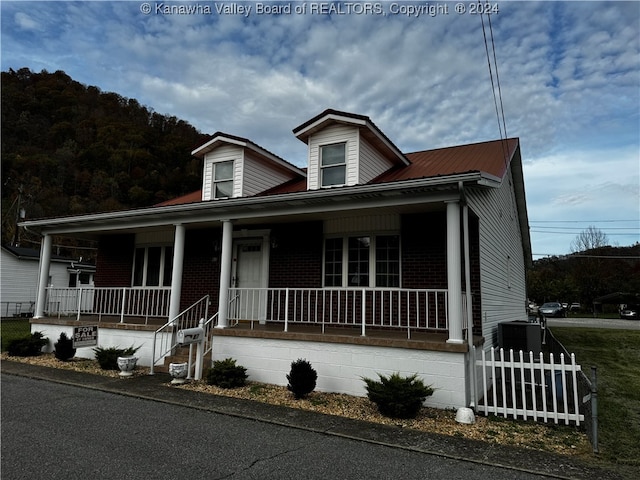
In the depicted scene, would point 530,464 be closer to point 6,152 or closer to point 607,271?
point 6,152

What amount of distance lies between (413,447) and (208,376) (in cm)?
419

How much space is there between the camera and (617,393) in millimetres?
7656

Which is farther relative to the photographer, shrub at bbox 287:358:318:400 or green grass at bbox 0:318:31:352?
green grass at bbox 0:318:31:352

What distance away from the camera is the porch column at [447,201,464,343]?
6.33 meters

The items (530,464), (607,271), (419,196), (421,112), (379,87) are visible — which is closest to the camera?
(530,464)

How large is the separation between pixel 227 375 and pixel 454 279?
424cm

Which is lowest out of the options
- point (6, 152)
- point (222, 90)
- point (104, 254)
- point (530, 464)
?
point (530, 464)

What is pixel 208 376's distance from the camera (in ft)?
24.8

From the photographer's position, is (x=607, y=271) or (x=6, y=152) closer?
(x=6, y=152)

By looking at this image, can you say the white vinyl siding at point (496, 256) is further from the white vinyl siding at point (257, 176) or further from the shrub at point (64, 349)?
the shrub at point (64, 349)

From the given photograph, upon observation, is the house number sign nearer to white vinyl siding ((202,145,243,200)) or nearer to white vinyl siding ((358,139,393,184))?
white vinyl siding ((202,145,243,200))

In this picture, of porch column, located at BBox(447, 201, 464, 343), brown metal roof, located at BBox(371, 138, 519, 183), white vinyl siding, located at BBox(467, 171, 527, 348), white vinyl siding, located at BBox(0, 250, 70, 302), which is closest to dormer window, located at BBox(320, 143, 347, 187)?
brown metal roof, located at BBox(371, 138, 519, 183)

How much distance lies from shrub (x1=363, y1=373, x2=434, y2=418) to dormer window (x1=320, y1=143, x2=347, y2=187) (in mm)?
5204

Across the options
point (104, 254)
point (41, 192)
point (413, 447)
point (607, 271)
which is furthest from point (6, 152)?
point (607, 271)
